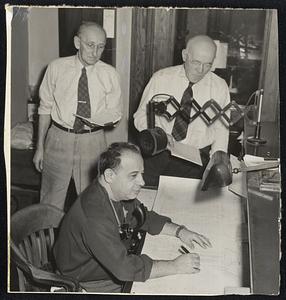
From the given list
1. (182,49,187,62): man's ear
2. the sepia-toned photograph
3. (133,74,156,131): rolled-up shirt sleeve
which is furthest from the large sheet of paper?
(182,49,187,62): man's ear

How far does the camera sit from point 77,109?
1056mm

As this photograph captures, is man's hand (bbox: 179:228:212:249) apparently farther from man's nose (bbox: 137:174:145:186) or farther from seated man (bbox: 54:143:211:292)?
man's nose (bbox: 137:174:145:186)

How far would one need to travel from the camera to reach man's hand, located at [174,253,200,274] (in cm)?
106

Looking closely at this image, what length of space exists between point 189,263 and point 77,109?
1.07ft

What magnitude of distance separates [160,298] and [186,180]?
0.21 meters

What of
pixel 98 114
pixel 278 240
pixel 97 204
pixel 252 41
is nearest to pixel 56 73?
pixel 98 114

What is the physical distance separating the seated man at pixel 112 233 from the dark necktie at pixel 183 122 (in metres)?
0.08

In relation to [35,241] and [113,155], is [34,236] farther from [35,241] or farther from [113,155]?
[113,155]

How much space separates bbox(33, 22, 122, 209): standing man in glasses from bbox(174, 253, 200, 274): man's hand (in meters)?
0.21

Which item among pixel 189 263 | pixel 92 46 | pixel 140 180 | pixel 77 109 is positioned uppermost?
pixel 92 46

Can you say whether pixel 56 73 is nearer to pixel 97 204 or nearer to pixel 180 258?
pixel 97 204

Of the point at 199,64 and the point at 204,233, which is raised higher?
the point at 199,64

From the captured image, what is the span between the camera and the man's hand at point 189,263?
41.6 inches

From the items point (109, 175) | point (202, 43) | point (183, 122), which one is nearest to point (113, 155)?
point (109, 175)
